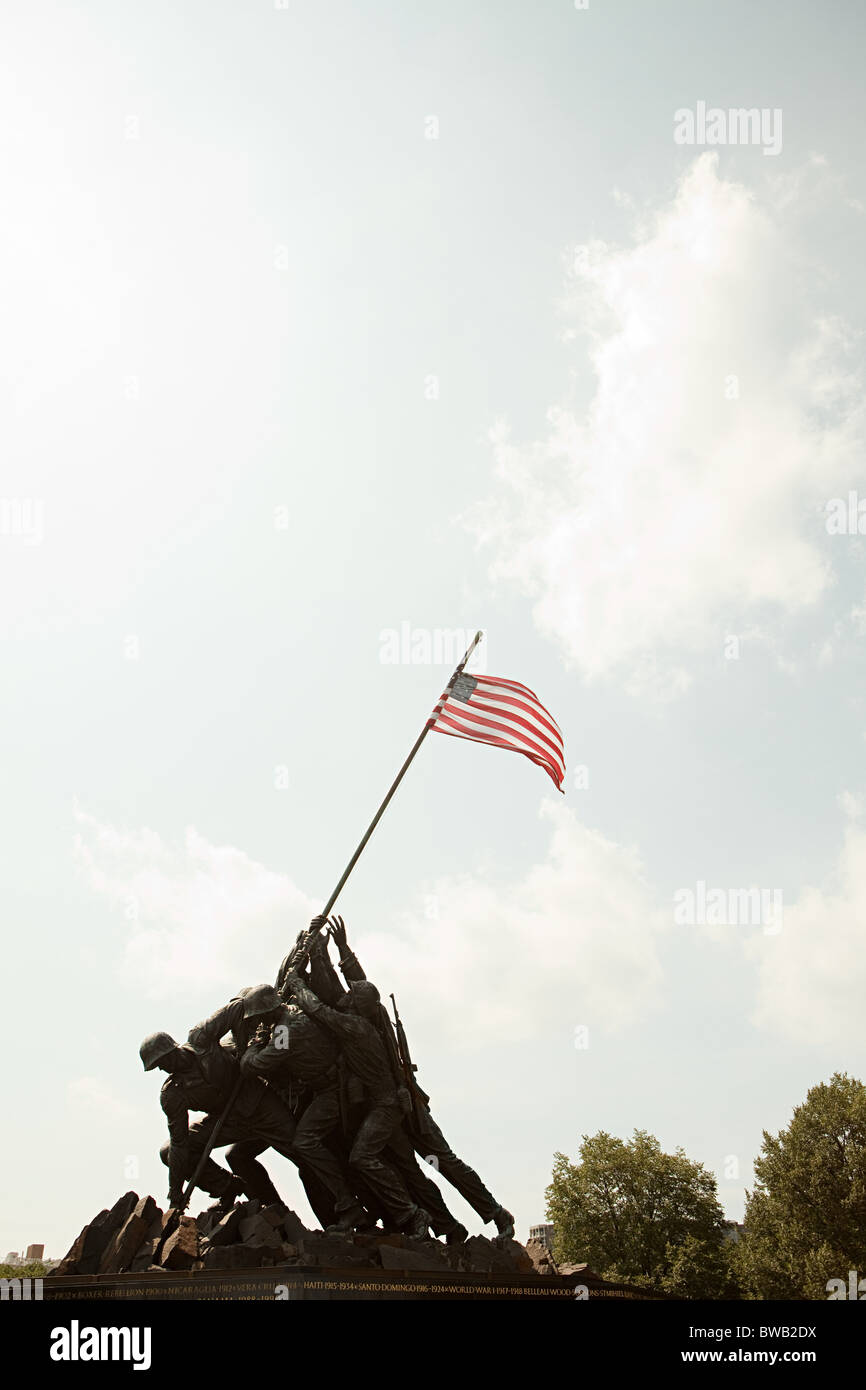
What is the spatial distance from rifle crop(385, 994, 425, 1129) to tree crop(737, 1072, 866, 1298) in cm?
2405

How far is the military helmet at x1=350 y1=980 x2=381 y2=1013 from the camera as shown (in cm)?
1510

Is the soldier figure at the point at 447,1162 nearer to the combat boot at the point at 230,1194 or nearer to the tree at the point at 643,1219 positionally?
the combat boot at the point at 230,1194

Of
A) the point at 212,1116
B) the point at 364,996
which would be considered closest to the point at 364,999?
the point at 364,996

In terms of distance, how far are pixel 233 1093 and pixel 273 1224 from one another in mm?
1828

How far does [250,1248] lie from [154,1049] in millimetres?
2953

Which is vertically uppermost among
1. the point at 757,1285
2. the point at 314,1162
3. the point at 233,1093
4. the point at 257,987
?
the point at 257,987

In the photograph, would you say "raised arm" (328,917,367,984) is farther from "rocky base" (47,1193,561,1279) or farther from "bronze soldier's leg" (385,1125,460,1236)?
"rocky base" (47,1193,561,1279)

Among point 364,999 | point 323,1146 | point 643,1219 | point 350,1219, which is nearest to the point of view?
point 350,1219

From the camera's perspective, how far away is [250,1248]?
41.0 feet

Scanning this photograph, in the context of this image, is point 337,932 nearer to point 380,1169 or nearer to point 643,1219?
point 380,1169
